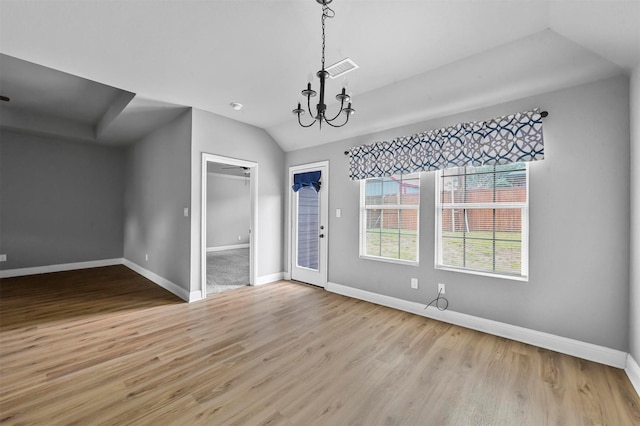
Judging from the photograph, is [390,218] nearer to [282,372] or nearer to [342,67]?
[342,67]

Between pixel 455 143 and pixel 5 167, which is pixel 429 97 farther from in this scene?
pixel 5 167

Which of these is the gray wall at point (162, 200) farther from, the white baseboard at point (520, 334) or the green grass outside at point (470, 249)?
the white baseboard at point (520, 334)

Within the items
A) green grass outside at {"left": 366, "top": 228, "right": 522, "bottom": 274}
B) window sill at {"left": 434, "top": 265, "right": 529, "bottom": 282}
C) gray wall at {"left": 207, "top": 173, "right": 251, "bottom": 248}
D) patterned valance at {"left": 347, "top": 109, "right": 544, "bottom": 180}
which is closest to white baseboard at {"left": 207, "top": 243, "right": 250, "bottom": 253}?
gray wall at {"left": 207, "top": 173, "right": 251, "bottom": 248}

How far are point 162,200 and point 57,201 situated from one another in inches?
119

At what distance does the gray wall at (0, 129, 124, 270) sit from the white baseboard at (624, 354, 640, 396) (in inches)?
334

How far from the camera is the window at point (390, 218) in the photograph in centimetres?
355

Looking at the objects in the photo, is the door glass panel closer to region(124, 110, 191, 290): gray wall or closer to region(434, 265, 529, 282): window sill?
region(124, 110, 191, 290): gray wall

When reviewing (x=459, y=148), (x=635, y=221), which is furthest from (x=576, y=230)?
(x=459, y=148)

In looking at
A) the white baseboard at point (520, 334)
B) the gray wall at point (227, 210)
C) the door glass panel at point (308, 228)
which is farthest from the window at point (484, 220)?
the gray wall at point (227, 210)

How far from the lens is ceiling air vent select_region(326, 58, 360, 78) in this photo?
2521 millimetres

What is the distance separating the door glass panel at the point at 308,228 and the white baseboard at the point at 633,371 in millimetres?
3595

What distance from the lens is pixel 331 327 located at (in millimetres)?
3018

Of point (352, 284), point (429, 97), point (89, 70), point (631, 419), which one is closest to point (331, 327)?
point (352, 284)

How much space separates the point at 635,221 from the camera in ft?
6.95
